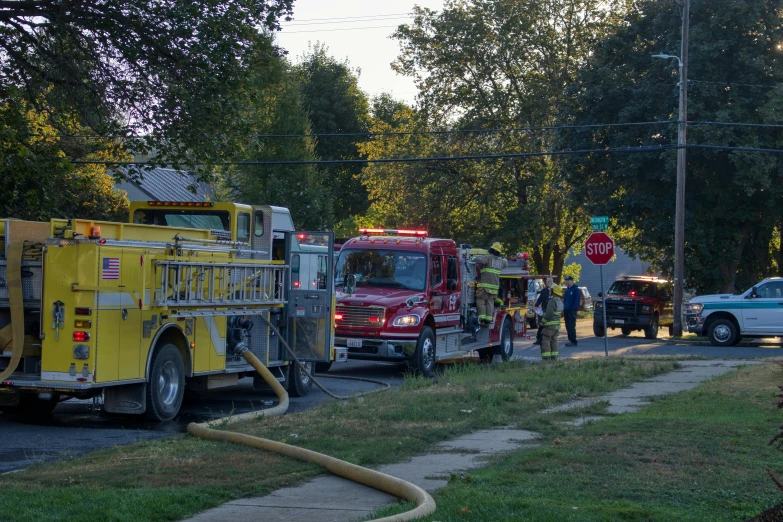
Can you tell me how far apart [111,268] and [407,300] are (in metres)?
7.54

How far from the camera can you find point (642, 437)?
927 centimetres

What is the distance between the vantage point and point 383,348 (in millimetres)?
16734

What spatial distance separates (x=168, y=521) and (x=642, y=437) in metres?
5.06

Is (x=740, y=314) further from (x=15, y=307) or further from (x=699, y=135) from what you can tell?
(x=15, y=307)

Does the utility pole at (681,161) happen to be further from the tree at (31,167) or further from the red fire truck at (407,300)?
the tree at (31,167)

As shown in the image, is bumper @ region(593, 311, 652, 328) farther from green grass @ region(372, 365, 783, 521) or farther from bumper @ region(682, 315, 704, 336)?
green grass @ region(372, 365, 783, 521)

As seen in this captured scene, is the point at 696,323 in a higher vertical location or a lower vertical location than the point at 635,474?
higher

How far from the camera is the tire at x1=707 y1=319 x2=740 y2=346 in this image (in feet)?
88.9

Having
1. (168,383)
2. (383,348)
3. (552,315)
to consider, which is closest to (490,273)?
(552,315)

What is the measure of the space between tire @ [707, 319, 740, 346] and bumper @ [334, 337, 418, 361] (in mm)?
13810

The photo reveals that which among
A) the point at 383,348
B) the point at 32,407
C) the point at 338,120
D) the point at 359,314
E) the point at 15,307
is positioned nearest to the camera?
the point at 15,307

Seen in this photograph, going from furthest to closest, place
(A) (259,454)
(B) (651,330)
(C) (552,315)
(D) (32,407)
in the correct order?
(B) (651,330) → (C) (552,315) → (D) (32,407) → (A) (259,454)

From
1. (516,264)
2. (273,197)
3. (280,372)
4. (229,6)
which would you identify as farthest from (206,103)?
(273,197)

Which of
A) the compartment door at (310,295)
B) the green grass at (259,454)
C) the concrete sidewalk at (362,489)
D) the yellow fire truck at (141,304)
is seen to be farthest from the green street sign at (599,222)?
the concrete sidewalk at (362,489)
